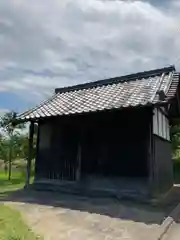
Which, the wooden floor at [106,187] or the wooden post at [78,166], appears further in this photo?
the wooden post at [78,166]

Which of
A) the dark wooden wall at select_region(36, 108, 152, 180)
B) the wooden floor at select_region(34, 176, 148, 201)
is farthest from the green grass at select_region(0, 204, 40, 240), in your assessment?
the dark wooden wall at select_region(36, 108, 152, 180)

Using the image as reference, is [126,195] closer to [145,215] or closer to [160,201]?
[160,201]

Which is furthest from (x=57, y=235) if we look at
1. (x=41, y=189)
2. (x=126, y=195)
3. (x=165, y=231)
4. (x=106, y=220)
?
(x=41, y=189)

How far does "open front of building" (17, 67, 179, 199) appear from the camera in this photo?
9297mm

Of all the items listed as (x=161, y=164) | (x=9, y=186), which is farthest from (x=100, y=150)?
(x=9, y=186)

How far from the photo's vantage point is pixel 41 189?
36.1ft

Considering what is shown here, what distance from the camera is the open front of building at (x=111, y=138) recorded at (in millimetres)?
9297

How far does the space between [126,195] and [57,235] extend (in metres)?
4.36

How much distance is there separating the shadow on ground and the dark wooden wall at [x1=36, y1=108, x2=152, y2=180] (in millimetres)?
1141

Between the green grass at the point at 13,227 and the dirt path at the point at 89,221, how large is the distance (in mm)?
220

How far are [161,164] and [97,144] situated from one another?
2633 millimetres

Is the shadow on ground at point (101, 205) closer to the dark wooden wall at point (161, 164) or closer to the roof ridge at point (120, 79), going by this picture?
the dark wooden wall at point (161, 164)

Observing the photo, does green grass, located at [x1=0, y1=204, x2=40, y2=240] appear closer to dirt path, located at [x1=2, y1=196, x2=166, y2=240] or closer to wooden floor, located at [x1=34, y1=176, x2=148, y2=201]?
dirt path, located at [x1=2, y1=196, x2=166, y2=240]

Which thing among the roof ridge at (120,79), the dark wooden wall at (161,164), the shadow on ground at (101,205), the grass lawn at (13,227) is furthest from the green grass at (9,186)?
the dark wooden wall at (161,164)
